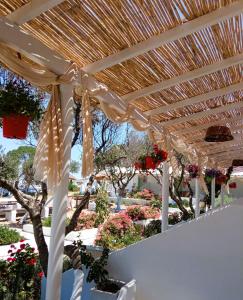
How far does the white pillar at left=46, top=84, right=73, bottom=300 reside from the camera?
7.30 ft

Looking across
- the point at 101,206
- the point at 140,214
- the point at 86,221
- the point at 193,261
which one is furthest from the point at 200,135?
the point at 86,221

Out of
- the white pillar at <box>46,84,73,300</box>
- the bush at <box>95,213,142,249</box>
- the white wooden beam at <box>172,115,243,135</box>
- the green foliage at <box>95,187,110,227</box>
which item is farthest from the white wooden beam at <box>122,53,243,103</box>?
the green foliage at <box>95,187,110,227</box>

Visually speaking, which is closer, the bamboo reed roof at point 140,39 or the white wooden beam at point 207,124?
the bamboo reed roof at point 140,39

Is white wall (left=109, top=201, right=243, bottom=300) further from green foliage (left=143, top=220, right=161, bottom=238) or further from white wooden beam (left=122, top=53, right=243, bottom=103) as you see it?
green foliage (left=143, top=220, right=161, bottom=238)

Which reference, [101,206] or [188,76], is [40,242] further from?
[101,206]

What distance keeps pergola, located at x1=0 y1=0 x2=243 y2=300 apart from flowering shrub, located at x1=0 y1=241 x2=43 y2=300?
1.42 meters

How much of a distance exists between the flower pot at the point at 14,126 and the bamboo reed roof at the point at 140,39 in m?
0.62

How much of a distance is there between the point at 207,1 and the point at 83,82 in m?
1.09

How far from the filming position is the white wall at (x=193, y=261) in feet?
10.8

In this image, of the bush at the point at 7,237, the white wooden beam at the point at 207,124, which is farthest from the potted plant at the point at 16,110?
the bush at the point at 7,237

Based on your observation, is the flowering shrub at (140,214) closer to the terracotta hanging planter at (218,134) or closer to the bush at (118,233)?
the bush at (118,233)

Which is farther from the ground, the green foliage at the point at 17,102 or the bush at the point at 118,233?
the green foliage at the point at 17,102

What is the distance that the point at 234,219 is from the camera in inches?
132

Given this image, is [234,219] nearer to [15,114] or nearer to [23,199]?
[23,199]
